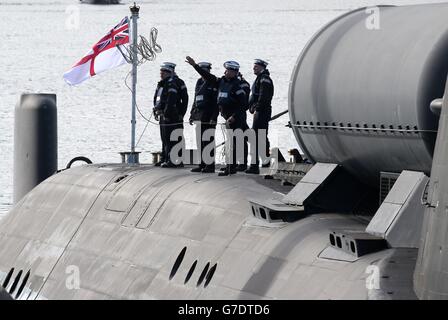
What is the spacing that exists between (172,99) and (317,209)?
6.92 m

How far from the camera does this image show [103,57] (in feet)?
105

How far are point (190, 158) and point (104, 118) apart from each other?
6762cm

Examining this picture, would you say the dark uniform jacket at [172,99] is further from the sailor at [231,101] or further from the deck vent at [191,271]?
the deck vent at [191,271]

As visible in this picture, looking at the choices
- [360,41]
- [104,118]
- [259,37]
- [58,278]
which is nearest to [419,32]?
[360,41]

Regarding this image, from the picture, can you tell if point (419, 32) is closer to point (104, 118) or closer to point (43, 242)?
point (43, 242)

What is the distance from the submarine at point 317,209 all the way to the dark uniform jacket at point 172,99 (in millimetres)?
1379

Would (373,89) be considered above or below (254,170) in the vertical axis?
above

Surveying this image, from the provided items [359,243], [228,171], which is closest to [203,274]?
[359,243]

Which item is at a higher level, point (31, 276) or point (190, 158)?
point (190, 158)

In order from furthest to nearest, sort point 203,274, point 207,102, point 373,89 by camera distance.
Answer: point 207,102
point 203,274
point 373,89

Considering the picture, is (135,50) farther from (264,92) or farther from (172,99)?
(264,92)

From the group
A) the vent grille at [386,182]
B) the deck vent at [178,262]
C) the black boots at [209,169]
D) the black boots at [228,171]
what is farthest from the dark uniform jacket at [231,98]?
the vent grille at [386,182]
